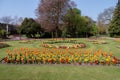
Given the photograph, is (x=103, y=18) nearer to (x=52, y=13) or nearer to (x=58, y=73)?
(x=52, y=13)

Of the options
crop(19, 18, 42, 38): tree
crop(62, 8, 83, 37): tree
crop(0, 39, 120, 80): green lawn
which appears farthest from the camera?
crop(62, 8, 83, 37): tree

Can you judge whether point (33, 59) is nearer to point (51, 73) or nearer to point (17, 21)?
point (51, 73)

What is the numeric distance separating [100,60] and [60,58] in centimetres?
202

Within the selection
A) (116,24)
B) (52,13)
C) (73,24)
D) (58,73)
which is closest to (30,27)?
(52,13)

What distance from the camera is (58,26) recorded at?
37.6 meters

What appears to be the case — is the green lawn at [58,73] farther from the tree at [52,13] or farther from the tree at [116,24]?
the tree at [116,24]

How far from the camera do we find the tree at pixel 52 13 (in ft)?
121

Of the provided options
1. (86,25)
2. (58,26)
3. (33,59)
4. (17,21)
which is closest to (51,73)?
(33,59)

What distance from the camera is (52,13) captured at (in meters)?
37.3

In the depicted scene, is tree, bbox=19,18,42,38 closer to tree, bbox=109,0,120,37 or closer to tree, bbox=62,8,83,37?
tree, bbox=62,8,83,37

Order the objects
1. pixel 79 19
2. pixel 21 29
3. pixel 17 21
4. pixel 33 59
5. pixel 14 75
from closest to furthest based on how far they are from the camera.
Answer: pixel 14 75, pixel 33 59, pixel 21 29, pixel 79 19, pixel 17 21

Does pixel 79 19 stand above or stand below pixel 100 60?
above

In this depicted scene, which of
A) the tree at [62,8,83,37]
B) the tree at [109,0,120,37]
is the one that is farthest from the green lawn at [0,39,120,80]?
the tree at [62,8,83,37]

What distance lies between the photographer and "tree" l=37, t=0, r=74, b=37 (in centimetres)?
3681
